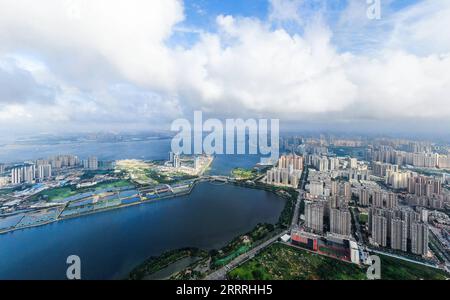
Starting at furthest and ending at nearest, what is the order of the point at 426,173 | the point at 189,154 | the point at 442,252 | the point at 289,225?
the point at 189,154 → the point at 426,173 → the point at 289,225 → the point at 442,252

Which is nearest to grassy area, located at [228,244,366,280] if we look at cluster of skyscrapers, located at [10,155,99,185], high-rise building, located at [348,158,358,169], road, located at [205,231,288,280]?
road, located at [205,231,288,280]

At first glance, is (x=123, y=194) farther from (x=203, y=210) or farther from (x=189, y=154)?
(x=189, y=154)

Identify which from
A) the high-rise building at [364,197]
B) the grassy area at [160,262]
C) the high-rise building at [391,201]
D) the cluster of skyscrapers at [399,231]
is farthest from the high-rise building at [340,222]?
the grassy area at [160,262]

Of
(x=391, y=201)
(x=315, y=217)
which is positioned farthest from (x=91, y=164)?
(x=391, y=201)

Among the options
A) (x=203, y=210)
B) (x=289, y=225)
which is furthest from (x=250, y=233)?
(x=203, y=210)

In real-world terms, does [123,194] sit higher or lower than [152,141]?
lower
